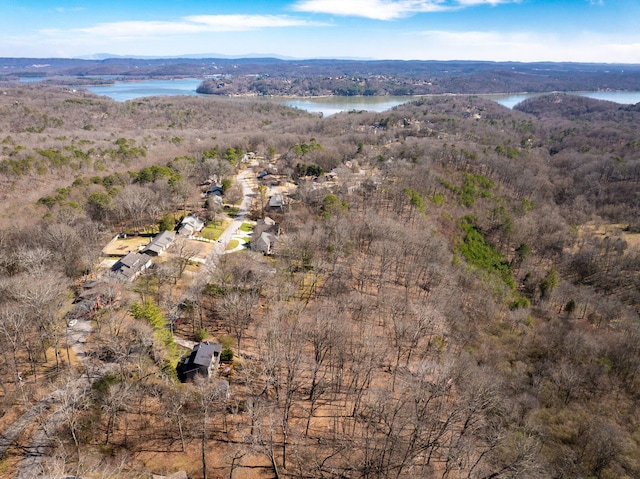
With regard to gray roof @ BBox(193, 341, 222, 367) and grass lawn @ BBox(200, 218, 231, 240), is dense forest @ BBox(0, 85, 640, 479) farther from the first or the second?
grass lawn @ BBox(200, 218, 231, 240)

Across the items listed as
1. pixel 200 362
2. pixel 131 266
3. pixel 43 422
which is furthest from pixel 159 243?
pixel 43 422

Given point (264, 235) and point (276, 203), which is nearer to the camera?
point (264, 235)

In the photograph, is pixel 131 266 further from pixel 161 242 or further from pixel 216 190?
pixel 216 190

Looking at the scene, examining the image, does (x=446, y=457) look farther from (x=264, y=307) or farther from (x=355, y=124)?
(x=355, y=124)

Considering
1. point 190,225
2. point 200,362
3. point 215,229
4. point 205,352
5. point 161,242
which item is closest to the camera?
point 200,362

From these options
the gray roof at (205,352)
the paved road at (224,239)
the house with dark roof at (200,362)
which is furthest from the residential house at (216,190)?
the house with dark roof at (200,362)
